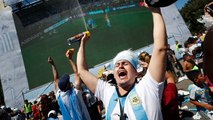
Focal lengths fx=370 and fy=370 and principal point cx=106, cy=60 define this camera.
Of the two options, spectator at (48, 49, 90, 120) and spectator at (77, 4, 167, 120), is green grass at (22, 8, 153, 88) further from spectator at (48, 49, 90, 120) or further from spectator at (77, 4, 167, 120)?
spectator at (77, 4, 167, 120)

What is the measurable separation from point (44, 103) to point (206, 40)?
642cm

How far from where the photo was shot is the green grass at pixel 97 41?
2459cm

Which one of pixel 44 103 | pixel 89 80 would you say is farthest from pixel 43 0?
pixel 89 80

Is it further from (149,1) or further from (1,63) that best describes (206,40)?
(1,63)

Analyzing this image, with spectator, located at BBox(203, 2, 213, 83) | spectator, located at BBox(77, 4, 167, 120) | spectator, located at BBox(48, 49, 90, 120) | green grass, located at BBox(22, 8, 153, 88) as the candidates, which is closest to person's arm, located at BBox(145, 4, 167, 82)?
spectator, located at BBox(77, 4, 167, 120)

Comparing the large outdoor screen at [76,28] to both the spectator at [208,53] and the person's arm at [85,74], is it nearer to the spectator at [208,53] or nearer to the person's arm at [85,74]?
the person's arm at [85,74]

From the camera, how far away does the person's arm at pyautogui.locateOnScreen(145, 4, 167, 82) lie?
2639 millimetres

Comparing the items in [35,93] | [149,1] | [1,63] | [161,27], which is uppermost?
[149,1]

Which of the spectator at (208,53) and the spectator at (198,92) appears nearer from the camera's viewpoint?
the spectator at (208,53)

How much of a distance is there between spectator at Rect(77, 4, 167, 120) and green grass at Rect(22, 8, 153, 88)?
840 inches

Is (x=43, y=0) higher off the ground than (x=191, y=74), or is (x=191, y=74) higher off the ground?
(x=43, y=0)

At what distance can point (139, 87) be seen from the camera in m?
2.81

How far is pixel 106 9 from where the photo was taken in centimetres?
2473

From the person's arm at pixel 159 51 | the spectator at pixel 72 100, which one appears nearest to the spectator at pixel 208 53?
the person's arm at pixel 159 51
